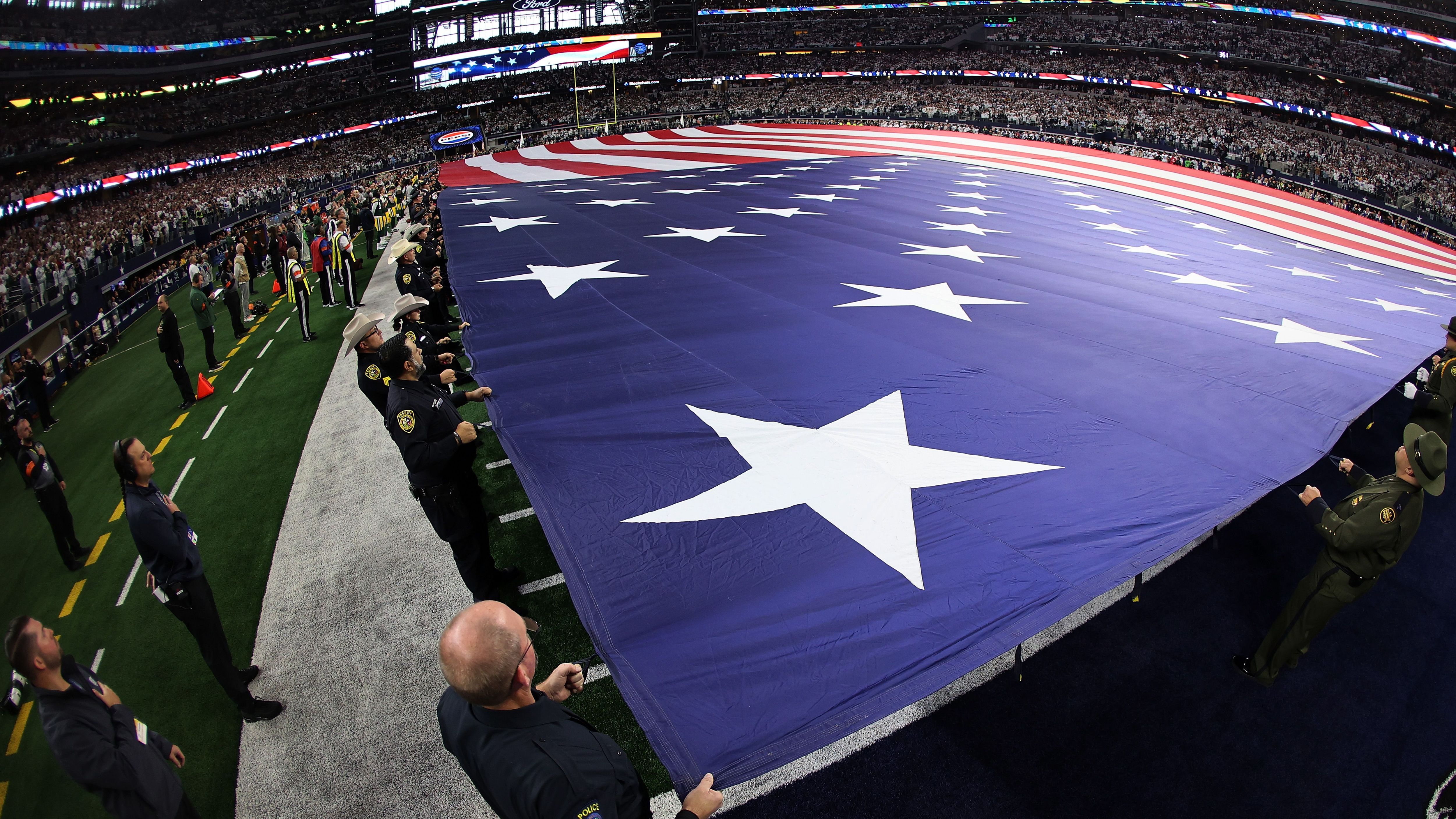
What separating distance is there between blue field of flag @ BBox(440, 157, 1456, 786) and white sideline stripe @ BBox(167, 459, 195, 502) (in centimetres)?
426

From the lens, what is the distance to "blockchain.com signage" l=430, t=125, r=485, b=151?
125 feet

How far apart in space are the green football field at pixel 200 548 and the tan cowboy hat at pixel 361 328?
211cm

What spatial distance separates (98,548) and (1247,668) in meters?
10.9

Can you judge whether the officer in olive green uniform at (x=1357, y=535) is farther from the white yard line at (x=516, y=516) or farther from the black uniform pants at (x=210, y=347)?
the black uniform pants at (x=210, y=347)

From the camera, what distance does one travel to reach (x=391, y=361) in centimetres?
452

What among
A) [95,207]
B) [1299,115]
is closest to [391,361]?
[95,207]

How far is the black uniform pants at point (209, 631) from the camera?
4250 millimetres

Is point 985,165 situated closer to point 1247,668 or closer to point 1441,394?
point 1441,394

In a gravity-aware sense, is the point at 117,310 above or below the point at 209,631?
above

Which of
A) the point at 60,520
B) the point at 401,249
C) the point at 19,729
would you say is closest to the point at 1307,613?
the point at 19,729

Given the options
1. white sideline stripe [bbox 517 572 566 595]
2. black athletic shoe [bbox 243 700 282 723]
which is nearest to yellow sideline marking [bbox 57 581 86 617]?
black athletic shoe [bbox 243 700 282 723]

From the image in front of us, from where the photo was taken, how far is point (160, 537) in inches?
161

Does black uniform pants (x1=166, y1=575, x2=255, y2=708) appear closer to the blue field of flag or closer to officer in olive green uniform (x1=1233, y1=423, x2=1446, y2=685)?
the blue field of flag

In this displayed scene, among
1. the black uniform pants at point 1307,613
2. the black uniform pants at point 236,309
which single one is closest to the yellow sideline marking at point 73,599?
the black uniform pants at point 236,309
